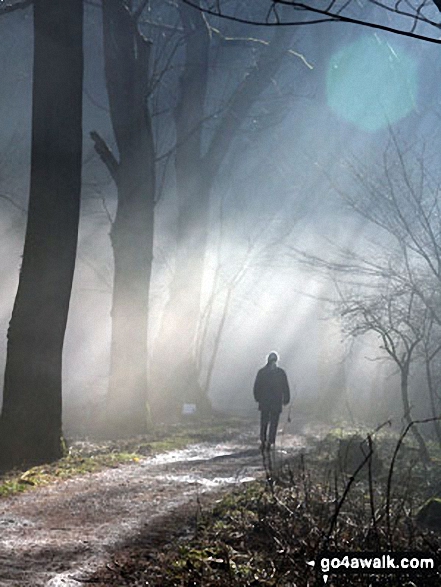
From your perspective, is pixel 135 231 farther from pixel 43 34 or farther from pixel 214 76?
pixel 214 76

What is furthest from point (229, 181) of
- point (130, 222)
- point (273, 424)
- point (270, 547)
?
point (270, 547)

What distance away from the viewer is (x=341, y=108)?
25.9m

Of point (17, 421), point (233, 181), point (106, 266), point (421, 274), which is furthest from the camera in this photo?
point (106, 266)

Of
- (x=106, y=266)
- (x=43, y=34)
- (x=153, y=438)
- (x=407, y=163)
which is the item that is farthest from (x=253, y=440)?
(x=106, y=266)

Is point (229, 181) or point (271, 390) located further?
point (229, 181)

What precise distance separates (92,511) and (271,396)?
26.8 feet

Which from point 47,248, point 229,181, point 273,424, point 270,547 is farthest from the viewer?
point 229,181

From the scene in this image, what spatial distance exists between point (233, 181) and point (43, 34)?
19.3 meters

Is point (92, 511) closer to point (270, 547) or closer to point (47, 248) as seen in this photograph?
point (270, 547)

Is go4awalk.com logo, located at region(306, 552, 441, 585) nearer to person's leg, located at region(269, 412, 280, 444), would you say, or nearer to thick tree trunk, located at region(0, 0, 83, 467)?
thick tree trunk, located at region(0, 0, 83, 467)

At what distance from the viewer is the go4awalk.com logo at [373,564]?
423cm

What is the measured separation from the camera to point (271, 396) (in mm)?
14984

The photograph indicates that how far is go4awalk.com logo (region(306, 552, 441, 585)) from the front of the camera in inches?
167

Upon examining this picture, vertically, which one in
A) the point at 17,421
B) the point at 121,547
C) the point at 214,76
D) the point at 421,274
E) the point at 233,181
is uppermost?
the point at 214,76
